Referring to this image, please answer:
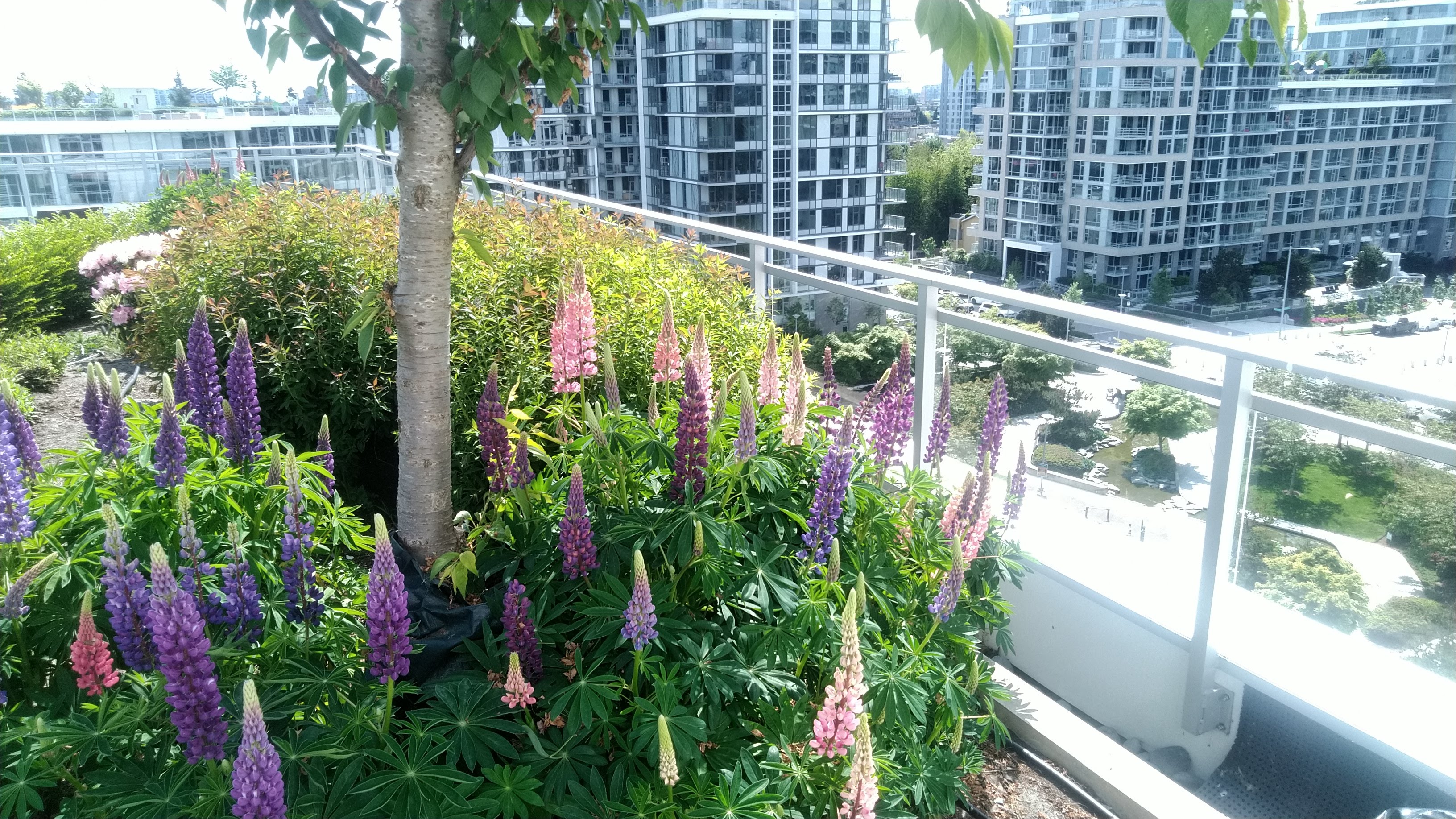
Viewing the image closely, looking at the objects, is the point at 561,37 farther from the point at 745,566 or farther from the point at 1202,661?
the point at 1202,661

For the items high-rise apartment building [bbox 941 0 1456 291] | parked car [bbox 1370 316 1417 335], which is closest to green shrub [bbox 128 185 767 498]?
parked car [bbox 1370 316 1417 335]

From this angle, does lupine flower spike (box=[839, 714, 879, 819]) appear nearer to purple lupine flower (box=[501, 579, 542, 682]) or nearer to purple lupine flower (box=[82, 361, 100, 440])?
purple lupine flower (box=[501, 579, 542, 682])

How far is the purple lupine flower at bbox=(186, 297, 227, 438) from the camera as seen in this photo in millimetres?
2254

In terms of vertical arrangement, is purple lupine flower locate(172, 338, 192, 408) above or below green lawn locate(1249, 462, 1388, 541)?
above

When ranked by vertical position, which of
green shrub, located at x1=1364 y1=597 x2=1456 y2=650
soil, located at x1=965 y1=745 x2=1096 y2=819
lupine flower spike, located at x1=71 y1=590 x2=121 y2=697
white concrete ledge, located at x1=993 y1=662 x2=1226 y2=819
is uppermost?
lupine flower spike, located at x1=71 y1=590 x2=121 y2=697

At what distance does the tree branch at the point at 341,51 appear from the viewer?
1.91m

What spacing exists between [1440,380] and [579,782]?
199cm

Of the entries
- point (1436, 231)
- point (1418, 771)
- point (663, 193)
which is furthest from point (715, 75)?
point (1418, 771)

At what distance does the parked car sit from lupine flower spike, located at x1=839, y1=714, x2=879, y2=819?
5023cm

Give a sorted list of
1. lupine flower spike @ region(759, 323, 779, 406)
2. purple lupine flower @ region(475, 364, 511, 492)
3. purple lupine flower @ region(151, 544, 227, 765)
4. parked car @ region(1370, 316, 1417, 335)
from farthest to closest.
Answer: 1. parked car @ region(1370, 316, 1417, 335)
2. lupine flower spike @ region(759, 323, 779, 406)
3. purple lupine flower @ region(475, 364, 511, 492)
4. purple lupine flower @ region(151, 544, 227, 765)

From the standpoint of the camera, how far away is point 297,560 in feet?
5.92

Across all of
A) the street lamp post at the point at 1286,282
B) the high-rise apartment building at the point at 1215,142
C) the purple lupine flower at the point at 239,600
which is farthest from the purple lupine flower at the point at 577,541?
the high-rise apartment building at the point at 1215,142

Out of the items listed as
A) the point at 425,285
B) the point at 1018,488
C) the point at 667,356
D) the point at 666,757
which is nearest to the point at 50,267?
the point at 425,285

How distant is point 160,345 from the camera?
14.0 ft
